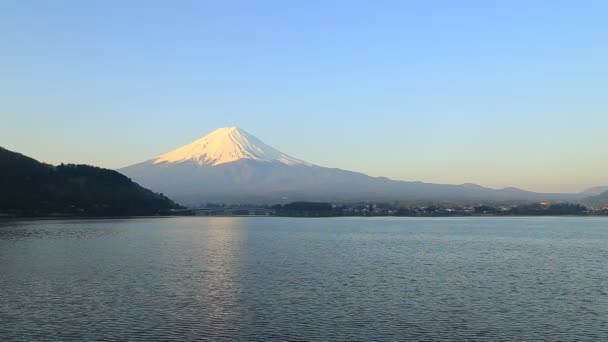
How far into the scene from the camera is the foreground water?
43.8 ft

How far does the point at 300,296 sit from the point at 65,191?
72.3m

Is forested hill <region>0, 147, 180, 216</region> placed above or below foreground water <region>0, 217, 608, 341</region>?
above

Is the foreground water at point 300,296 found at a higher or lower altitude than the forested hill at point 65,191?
lower

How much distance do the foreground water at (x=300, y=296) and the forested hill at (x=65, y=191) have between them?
155ft

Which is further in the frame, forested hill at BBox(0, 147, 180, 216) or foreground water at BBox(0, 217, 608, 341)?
forested hill at BBox(0, 147, 180, 216)

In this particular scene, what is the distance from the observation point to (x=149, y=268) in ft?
79.6

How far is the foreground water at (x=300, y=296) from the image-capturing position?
13.4 m

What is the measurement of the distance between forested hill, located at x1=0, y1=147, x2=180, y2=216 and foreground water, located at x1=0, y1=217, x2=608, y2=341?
47221 millimetres

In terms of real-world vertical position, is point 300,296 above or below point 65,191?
below

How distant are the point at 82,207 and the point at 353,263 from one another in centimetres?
6337

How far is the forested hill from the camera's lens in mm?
74188

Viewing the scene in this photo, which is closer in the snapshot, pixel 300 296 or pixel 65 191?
pixel 300 296

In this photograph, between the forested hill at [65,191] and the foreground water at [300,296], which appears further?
the forested hill at [65,191]

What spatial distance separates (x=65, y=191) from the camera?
269 feet
